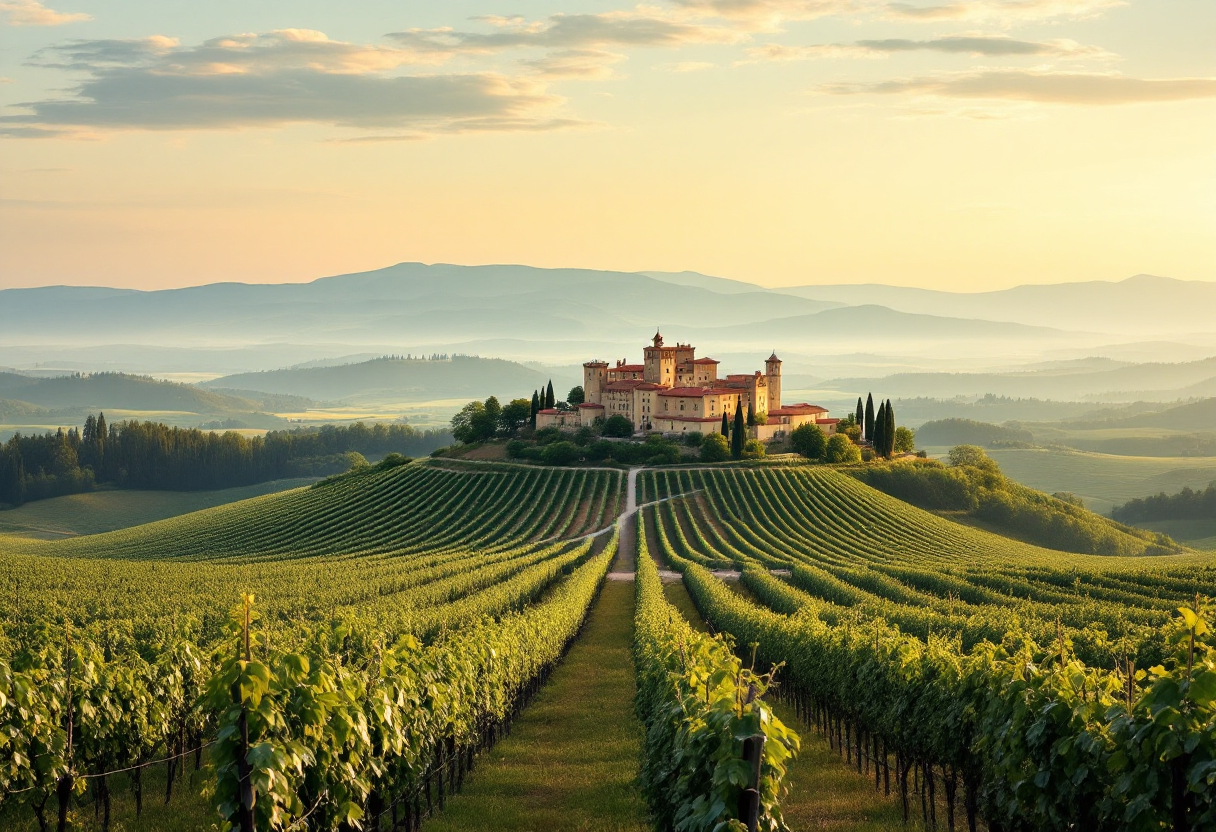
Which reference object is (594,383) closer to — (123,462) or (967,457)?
(967,457)

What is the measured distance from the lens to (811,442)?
11744 centimetres

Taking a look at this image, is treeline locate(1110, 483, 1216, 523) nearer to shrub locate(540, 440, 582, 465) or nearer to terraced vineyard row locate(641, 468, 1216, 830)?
shrub locate(540, 440, 582, 465)

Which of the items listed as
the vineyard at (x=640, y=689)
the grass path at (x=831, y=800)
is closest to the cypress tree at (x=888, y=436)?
the vineyard at (x=640, y=689)

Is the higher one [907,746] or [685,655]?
[685,655]

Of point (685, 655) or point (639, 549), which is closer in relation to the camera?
point (685, 655)

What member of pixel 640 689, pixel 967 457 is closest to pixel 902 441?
pixel 967 457

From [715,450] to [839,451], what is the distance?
14.4m

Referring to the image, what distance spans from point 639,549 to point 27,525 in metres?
103

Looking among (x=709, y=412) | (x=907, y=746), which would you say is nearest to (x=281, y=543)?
(x=709, y=412)

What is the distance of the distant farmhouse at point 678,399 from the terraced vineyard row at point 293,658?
30.6 m

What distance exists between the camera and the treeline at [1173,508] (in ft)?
474

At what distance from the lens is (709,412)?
121 meters

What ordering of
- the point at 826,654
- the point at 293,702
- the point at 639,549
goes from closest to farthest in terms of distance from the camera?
1. the point at 293,702
2. the point at 826,654
3. the point at 639,549

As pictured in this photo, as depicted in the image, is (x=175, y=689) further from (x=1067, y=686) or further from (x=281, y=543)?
(x=281, y=543)
